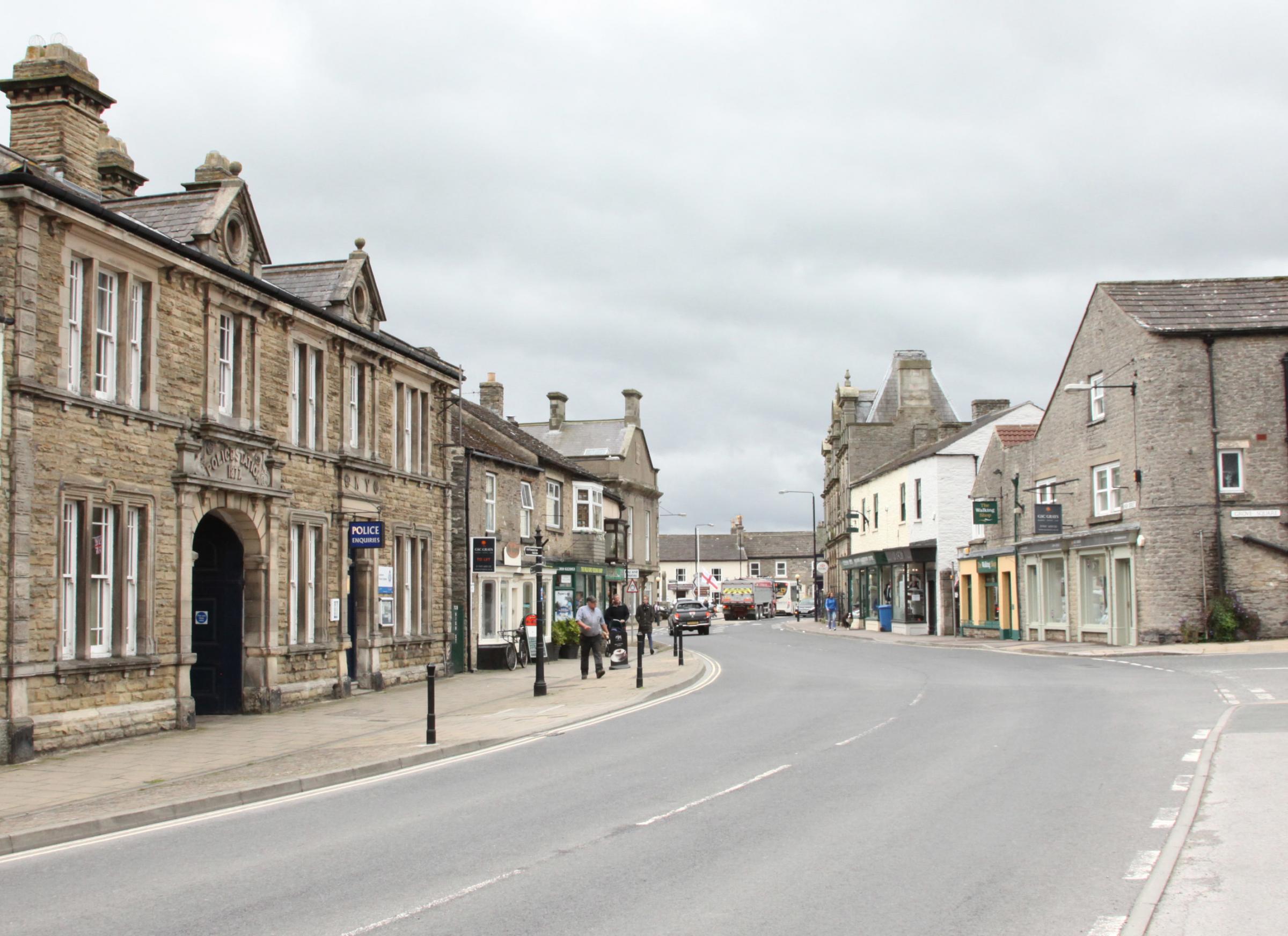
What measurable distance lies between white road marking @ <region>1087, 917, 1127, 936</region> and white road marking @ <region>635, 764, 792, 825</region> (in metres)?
4.00

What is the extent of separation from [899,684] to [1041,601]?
18.4m

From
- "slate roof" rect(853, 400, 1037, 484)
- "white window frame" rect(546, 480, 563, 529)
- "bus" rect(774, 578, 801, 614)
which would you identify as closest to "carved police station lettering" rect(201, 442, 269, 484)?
"white window frame" rect(546, 480, 563, 529)

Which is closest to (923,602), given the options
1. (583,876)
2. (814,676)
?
(814,676)

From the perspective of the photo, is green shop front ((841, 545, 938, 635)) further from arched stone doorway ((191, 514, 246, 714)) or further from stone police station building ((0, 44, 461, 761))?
arched stone doorway ((191, 514, 246, 714))

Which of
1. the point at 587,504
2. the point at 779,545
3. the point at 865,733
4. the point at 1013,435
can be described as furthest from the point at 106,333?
the point at 779,545

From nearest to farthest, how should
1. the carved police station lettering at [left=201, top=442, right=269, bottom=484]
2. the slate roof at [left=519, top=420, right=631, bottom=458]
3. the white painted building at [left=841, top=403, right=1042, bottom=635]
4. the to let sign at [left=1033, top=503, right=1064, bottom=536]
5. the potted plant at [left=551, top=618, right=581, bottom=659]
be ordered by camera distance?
the carved police station lettering at [left=201, top=442, right=269, bottom=484]
the potted plant at [left=551, top=618, right=581, bottom=659]
the to let sign at [left=1033, top=503, right=1064, bottom=536]
the white painted building at [left=841, top=403, right=1042, bottom=635]
the slate roof at [left=519, top=420, right=631, bottom=458]

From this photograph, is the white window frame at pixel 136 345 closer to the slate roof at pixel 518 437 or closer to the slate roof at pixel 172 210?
the slate roof at pixel 172 210

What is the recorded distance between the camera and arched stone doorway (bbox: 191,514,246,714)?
Result: 67.3 feet

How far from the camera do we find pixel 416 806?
1133 cm

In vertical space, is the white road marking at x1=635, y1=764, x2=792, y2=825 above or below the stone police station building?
below

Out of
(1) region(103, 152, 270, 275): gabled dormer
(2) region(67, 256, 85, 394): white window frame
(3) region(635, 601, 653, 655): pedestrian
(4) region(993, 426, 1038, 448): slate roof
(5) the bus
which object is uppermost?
(1) region(103, 152, 270, 275): gabled dormer

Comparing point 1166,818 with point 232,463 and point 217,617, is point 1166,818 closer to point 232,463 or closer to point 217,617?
point 232,463

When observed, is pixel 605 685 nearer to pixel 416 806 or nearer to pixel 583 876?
pixel 416 806

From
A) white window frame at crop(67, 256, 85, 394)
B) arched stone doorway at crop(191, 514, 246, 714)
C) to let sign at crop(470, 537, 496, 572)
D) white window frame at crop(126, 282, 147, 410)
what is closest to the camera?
white window frame at crop(67, 256, 85, 394)
